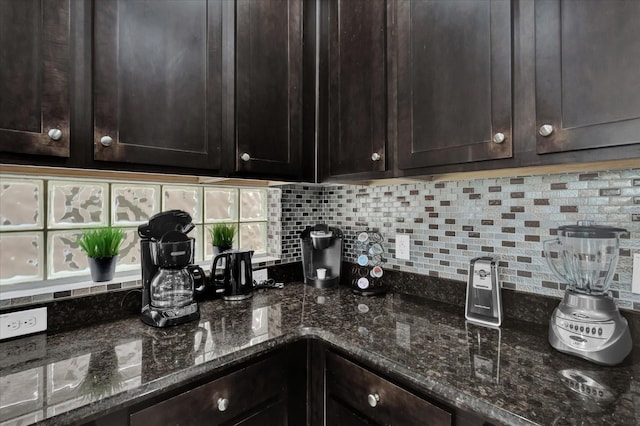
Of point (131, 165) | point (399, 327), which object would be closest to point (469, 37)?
point (399, 327)

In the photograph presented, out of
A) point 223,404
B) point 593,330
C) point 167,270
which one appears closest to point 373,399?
point 223,404

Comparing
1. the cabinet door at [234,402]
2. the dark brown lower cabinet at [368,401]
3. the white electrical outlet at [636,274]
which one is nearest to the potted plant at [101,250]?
the cabinet door at [234,402]

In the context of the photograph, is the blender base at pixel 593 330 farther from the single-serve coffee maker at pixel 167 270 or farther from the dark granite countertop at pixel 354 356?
the single-serve coffee maker at pixel 167 270

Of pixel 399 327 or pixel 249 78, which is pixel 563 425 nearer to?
pixel 399 327

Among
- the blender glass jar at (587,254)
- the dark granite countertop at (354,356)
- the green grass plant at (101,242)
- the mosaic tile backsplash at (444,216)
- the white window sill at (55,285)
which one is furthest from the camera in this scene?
the green grass plant at (101,242)

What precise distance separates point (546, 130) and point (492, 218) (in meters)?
0.51

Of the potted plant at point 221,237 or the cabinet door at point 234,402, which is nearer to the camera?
the cabinet door at point 234,402

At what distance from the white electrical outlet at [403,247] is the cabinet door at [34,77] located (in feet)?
4.64

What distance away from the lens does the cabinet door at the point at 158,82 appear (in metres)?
1.08

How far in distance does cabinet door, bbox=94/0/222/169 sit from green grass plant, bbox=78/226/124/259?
44cm

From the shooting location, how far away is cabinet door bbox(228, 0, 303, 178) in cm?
138

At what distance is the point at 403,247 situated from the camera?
1.67 m

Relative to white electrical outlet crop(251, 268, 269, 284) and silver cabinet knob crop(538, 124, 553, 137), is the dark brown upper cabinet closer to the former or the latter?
silver cabinet knob crop(538, 124, 553, 137)

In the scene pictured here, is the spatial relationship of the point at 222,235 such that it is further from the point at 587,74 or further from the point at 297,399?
the point at 587,74
